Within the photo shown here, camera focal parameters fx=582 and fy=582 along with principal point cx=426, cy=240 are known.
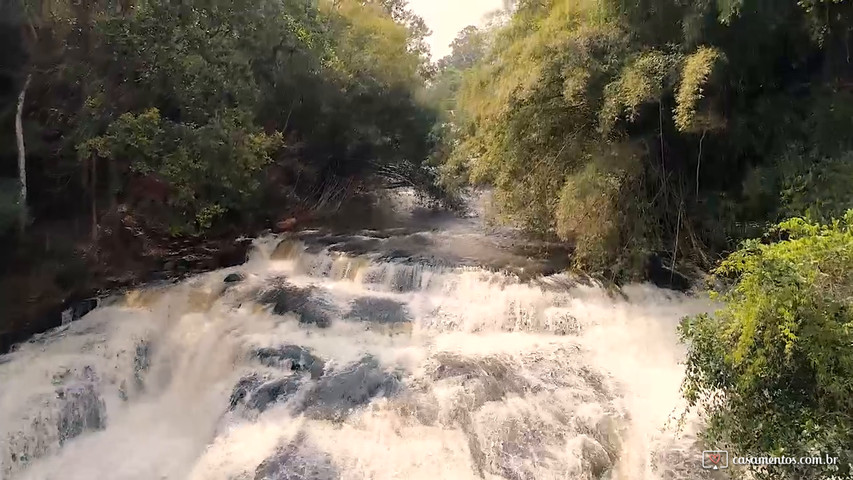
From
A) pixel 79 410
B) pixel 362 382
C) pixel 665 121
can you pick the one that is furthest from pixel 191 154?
pixel 665 121

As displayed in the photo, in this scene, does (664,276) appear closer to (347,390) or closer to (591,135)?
(591,135)

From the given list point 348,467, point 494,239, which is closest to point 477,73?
point 494,239

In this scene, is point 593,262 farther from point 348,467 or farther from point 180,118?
point 180,118

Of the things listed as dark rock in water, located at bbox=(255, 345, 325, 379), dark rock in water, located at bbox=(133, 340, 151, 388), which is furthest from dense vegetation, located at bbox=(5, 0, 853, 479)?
dark rock in water, located at bbox=(255, 345, 325, 379)

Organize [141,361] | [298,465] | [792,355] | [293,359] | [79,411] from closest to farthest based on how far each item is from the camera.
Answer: [792,355] → [298,465] → [79,411] → [293,359] → [141,361]

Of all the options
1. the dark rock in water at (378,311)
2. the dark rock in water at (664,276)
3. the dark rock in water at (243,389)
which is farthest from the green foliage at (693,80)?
the dark rock in water at (243,389)

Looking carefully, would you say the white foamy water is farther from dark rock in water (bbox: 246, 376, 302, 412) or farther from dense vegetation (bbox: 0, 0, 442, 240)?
dense vegetation (bbox: 0, 0, 442, 240)
